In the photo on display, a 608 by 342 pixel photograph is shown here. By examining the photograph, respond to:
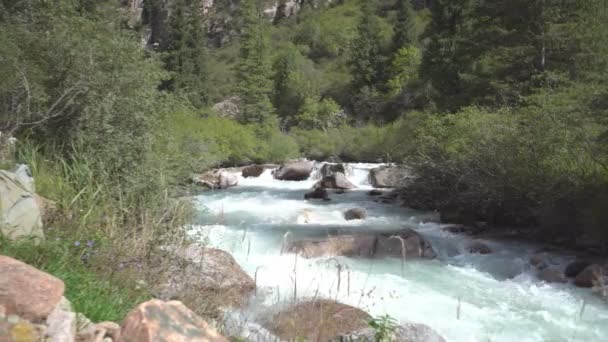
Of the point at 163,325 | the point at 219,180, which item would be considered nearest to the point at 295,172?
the point at 219,180

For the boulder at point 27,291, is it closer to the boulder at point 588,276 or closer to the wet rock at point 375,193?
the boulder at point 588,276

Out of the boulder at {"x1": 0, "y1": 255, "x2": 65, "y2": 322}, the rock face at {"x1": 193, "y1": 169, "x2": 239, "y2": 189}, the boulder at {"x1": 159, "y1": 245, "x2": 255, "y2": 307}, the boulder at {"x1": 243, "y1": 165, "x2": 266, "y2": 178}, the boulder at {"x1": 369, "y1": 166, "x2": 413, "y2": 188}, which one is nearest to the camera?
the boulder at {"x1": 0, "y1": 255, "x2": 65, "y2": 322}

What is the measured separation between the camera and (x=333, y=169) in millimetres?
25078

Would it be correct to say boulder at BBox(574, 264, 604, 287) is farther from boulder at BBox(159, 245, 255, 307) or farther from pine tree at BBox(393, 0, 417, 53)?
pine tree at BBox(393, 0, 417, 53)

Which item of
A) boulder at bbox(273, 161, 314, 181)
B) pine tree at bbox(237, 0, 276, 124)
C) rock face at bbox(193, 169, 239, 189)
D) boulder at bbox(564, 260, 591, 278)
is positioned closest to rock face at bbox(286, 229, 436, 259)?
boulder at bbox(564, 260, 591, 278)

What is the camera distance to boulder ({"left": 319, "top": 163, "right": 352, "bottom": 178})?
969 inches

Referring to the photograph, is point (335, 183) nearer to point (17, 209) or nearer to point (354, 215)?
point (354, 215)

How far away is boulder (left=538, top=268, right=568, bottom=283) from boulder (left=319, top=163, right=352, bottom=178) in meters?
15.4

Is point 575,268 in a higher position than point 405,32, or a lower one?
lower

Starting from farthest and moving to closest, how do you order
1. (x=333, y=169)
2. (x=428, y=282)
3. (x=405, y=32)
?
(x=405, y=32) < (x=333, y=169) < (x=428, y=282)

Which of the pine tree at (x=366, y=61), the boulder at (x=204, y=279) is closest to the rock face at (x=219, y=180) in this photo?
the boulder at (x=204, y=279)

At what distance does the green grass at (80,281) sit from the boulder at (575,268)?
8597 mm

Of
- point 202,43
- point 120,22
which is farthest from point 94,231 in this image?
point 202,43

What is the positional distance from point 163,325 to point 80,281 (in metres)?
1.06
